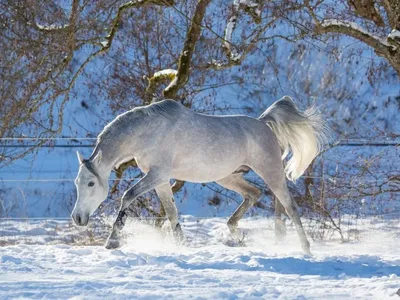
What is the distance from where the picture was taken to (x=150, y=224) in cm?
968

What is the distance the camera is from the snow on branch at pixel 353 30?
8008 mm

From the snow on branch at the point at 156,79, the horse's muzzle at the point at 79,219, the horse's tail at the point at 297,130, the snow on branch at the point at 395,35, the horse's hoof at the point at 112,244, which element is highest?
the snow on branch at the point at 395,35

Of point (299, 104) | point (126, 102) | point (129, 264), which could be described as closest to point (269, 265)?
point (129, 264)

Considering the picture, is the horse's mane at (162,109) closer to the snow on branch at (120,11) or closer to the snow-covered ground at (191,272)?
the snow-covered ground at (191,272)

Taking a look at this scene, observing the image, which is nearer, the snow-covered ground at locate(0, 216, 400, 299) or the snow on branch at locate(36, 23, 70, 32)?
the snow-covered ground at locate(0, 216, 400, 299)

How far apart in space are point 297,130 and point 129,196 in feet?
7.07

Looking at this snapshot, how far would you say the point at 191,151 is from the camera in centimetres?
718

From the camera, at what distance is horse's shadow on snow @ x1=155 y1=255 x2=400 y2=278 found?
5832mm

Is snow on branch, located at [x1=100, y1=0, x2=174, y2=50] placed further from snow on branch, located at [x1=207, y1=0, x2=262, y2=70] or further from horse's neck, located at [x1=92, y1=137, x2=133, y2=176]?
horse's neck, located at [x1=92, y1=137, x2=133, y2=176]

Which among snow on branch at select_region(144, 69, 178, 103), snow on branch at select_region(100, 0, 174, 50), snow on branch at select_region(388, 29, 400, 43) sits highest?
snow on branch at select_region(100, 0, 174, 50)

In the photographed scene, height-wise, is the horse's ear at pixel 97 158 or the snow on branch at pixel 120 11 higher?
the snow on branch at pixel 120 11

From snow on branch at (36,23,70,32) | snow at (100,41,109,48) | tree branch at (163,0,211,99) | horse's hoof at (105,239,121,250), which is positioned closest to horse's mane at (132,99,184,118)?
horse's hoof at (105,239,121,250)

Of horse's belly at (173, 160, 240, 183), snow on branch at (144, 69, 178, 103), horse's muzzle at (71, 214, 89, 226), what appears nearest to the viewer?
horse's muzzle at (71, 214, 89, 226)

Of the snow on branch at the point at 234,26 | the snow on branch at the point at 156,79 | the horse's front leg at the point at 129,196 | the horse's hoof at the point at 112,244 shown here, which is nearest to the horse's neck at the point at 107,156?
the horse's front leg at the point at 129,196
